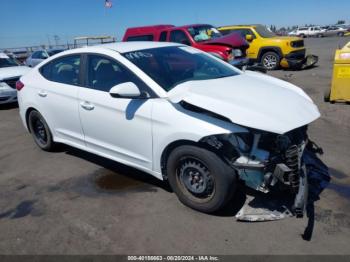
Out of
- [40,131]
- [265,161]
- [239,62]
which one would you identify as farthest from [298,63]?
[265,161]

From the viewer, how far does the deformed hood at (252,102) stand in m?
2.87

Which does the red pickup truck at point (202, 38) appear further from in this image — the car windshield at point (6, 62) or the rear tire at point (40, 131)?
the rear tire at point (40, 131)

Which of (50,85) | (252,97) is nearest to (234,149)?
(252,97)

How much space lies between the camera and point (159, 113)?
330 centimetres

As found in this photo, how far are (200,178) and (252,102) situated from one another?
3.06ft

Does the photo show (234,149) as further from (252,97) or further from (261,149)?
(252,97)

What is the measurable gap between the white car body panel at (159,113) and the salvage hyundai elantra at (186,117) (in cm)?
1

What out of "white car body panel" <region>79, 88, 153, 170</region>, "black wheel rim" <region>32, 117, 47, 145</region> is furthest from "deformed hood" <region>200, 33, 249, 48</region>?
"white car body panel" <region>79, 88, 153, 170</region>

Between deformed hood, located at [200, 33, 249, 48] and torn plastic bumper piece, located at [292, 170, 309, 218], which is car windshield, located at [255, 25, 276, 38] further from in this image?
torn plastic bumper piece, located at [292, 170, 309, 218]

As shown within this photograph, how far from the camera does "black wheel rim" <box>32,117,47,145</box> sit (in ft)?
17.1

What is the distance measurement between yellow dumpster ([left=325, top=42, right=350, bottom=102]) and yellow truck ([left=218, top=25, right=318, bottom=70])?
19.5 ft

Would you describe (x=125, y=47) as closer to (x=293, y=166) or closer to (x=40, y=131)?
(x=40, y=131)

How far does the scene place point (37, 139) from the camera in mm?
5387

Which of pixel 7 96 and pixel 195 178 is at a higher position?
pixel 195 178
